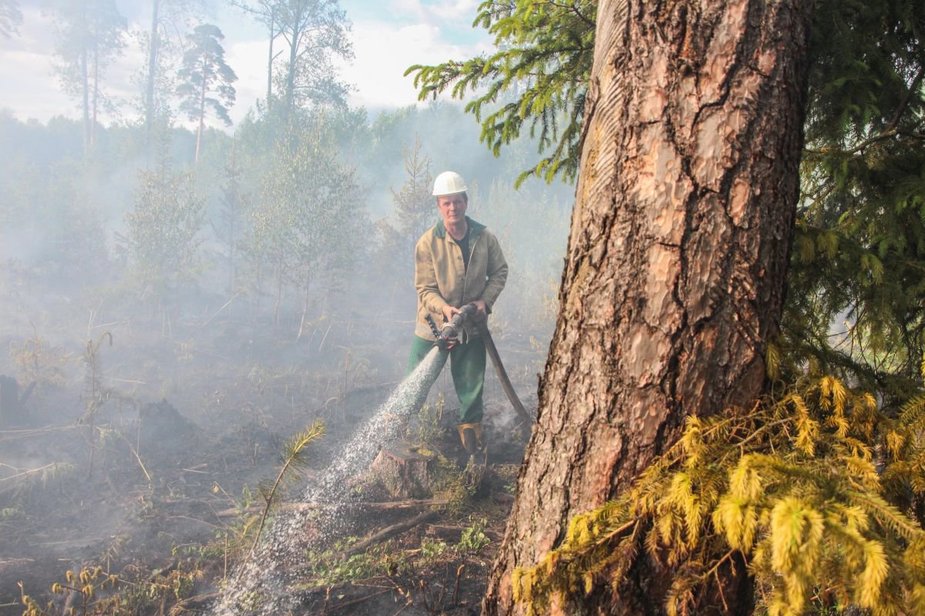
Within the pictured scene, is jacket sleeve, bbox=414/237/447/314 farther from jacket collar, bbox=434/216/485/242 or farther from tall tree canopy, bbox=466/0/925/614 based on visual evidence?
tall tree canopy, bbox=466/0/925/614

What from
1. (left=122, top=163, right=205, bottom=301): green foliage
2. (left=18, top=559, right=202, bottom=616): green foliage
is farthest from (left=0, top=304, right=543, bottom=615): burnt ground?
(left=122, top=163, right=205, bottom=301): green foliage

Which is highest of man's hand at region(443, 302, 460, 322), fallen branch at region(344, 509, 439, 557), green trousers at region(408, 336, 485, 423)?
man's hand at region(443, 302, 460, 322)

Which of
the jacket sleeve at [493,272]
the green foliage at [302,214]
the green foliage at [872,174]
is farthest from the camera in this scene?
the green foliage at [302,214]

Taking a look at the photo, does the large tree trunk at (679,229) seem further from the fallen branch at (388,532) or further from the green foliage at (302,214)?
the green foliage at (302,214)

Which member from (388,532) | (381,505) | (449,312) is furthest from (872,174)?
(449,312)

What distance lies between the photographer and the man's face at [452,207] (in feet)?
17.9

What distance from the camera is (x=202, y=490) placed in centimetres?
573

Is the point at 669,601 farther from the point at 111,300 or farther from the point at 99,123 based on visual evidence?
the point at 99,123

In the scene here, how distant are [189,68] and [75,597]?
32380 millimetres

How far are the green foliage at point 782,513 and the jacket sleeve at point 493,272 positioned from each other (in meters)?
4.50

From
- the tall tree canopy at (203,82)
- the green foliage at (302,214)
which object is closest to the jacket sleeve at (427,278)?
the green foliage at (302,214)

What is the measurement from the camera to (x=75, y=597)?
3.31 metres

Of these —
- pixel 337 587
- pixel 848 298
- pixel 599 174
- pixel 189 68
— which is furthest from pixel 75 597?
pixel 189 68

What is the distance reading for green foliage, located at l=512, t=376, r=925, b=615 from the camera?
77 cm
